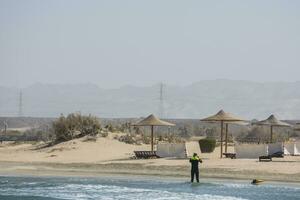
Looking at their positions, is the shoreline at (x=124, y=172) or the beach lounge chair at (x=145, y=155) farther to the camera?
the beach lounge chair at (x=145, y=155)

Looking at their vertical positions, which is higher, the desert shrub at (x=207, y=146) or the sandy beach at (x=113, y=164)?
the desert shrub at (x=207, y=146)

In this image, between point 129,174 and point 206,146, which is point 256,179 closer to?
point 129,174

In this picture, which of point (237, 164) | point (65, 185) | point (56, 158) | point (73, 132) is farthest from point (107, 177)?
point (73, 132)

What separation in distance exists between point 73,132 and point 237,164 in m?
17.0

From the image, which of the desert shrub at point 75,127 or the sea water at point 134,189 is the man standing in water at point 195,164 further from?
the desert shrub at point 75,127

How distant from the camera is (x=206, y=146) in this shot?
48.1 meters

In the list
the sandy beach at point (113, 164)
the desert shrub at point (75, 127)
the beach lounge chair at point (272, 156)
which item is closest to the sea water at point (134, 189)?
the sandy beach at point (113, 164)

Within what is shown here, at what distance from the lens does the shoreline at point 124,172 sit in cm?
3581

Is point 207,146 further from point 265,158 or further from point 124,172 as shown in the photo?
point 124,172

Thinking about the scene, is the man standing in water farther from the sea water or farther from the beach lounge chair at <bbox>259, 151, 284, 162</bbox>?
the beach lounge chair at <bbox>259, 151, 284, 162</bbox>

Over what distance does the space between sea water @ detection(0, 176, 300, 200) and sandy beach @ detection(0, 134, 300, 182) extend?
223cm

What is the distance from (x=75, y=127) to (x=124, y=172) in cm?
1469

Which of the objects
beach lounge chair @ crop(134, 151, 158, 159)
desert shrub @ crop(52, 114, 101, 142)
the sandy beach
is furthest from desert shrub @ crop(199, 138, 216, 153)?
desert shrub @ crop(52, 114, 101, 142)

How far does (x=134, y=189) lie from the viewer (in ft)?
107
